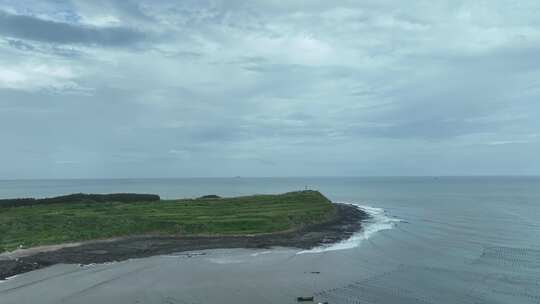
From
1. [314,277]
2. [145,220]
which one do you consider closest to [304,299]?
[314,277]

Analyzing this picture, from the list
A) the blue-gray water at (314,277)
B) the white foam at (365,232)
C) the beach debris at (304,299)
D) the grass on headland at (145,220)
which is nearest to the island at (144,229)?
the grass on headland at (145,220)

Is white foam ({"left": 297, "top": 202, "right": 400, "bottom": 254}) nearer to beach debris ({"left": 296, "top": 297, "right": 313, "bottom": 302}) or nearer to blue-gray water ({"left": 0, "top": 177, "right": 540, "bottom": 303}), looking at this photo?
blue-gray water ({"left": 0, "top": 177, "right": 540, "bottom": 303})

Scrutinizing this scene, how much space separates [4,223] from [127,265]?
82.3 feet

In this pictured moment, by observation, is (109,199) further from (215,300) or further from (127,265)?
(215,300)

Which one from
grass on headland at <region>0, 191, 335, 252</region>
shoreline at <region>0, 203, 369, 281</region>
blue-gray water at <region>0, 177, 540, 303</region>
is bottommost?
blue-gray water at <region>0, 177, 540, 303</region>

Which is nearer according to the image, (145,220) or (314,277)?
(314,277)

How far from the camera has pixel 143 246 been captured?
54250mm

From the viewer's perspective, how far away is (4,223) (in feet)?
196

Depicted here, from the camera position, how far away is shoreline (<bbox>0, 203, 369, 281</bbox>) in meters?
44.7

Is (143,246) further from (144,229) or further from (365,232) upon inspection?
(365,232)

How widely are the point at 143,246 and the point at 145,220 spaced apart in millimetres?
10925

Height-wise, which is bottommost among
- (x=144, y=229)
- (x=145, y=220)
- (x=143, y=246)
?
(x=143, y=246)

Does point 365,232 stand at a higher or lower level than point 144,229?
lower

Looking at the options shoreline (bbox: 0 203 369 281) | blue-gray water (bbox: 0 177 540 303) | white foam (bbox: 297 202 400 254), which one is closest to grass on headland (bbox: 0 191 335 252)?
shoreline (bbox: 0 203 369 281)
